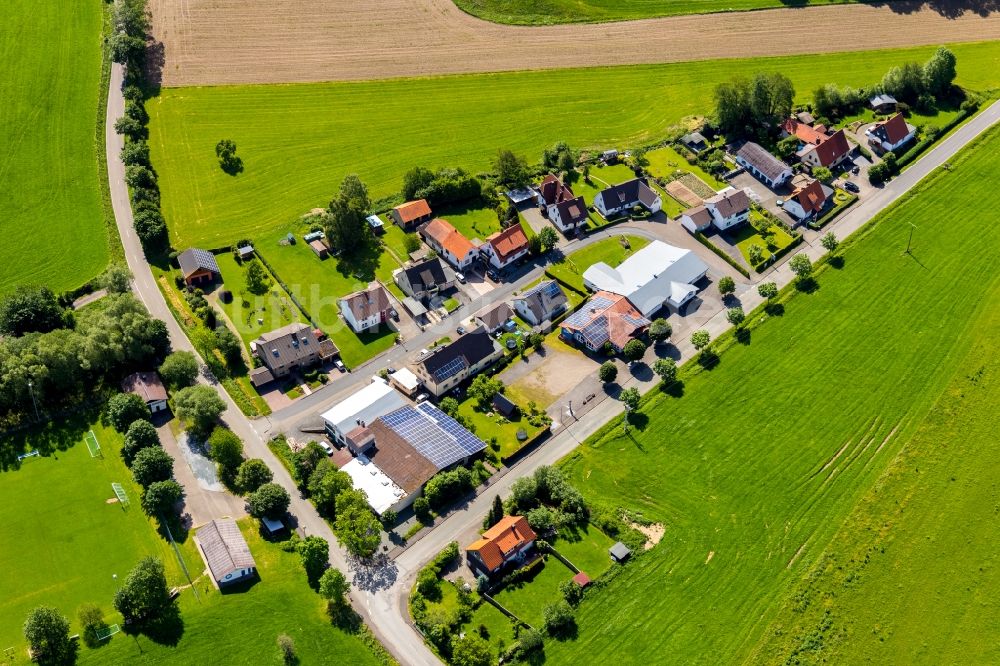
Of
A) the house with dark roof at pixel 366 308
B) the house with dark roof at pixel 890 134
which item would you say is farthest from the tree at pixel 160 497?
the house with dark roof at pixel 890 134

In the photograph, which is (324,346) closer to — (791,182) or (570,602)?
(570,602)

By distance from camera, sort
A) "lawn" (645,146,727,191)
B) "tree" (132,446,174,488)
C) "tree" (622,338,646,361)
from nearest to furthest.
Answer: "tree" (132,446,174,488)
"tree" (622,338,646,361)
"lawn" (645,146,727,191)

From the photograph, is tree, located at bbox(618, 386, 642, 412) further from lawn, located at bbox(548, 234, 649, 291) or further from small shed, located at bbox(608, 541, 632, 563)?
lawn, located at bbox(548, 234, 649, 291)

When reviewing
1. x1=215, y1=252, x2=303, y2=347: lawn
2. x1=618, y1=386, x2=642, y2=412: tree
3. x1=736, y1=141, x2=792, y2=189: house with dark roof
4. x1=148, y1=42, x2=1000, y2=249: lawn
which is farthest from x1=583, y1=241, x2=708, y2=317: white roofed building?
x1=215, y1=252, x2=303, y2=347: lawn

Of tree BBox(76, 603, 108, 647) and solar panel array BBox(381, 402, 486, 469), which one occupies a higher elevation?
solar panel array BBox(381, 402, 486, 469)

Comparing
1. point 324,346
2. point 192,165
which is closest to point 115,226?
point 192,165

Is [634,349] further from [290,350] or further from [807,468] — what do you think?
[290,350]

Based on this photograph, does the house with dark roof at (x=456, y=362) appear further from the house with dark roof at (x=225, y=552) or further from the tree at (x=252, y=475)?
the house with dark roof at (x=225, y=552)
